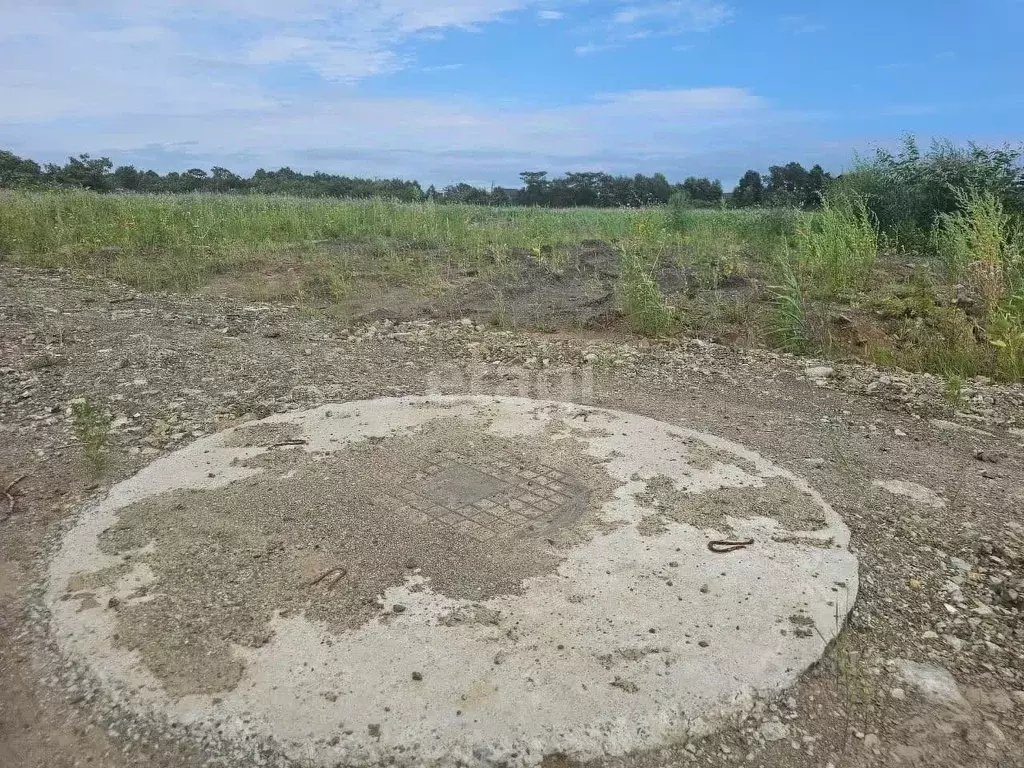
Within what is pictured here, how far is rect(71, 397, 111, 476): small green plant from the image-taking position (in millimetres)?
3455

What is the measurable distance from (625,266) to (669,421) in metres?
3.30

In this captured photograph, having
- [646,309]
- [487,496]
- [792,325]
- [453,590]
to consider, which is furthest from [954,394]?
[453,590]

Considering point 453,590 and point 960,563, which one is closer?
point 453,590

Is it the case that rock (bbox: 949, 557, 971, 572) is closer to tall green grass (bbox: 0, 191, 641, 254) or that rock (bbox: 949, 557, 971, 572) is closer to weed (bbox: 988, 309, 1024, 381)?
weed (bbox: 988, 309, 1024, 381)

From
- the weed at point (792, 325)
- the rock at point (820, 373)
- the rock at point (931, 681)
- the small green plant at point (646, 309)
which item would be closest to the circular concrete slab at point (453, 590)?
the rock at point (931, 681)

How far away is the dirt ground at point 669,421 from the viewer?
6.14ft

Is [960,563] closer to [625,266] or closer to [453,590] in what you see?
[453,590]

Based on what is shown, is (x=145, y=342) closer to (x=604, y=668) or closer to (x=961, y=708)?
(x=604, y=668)

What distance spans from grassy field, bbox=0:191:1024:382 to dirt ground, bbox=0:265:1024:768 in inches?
22.7

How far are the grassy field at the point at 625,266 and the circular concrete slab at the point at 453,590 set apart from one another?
2.44 m

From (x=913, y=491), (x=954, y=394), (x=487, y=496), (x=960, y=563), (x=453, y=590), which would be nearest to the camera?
(x=453, y=590)

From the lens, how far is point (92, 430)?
380 centimetres

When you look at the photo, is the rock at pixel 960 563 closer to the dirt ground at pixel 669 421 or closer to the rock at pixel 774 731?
the dirt ground at pixel 669 421

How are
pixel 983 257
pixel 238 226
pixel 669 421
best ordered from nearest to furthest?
pixel 669 421 → pixel 983 257 → pixel 238 226
